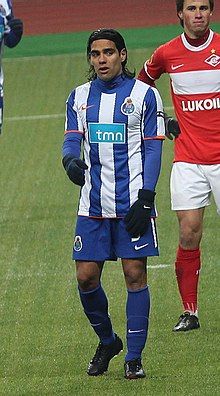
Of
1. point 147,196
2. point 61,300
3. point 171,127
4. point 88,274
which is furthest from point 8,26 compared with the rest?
point 147,196

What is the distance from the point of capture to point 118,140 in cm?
800

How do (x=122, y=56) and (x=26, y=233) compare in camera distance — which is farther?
(x=26, y=233)

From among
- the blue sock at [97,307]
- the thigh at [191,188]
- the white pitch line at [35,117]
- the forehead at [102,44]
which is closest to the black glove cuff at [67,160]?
the forehead at [102,44]

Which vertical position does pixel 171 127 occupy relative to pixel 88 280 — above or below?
above

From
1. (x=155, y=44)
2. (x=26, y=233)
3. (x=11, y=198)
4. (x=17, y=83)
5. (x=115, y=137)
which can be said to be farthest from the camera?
(x=155, y=44)

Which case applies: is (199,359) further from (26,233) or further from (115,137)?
(26,233)

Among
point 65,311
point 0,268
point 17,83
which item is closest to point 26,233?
point 0,268

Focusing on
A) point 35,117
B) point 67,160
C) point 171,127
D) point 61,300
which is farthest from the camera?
point 35,117

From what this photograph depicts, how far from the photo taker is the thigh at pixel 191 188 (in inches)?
373

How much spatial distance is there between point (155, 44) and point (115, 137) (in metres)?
18.6

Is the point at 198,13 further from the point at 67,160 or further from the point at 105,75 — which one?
the point at 67,160

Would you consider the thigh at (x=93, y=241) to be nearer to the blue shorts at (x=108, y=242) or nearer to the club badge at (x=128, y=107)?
the blue shorts at (x=108, y=242)

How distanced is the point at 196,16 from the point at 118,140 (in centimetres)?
159

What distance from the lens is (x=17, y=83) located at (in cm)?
2370
